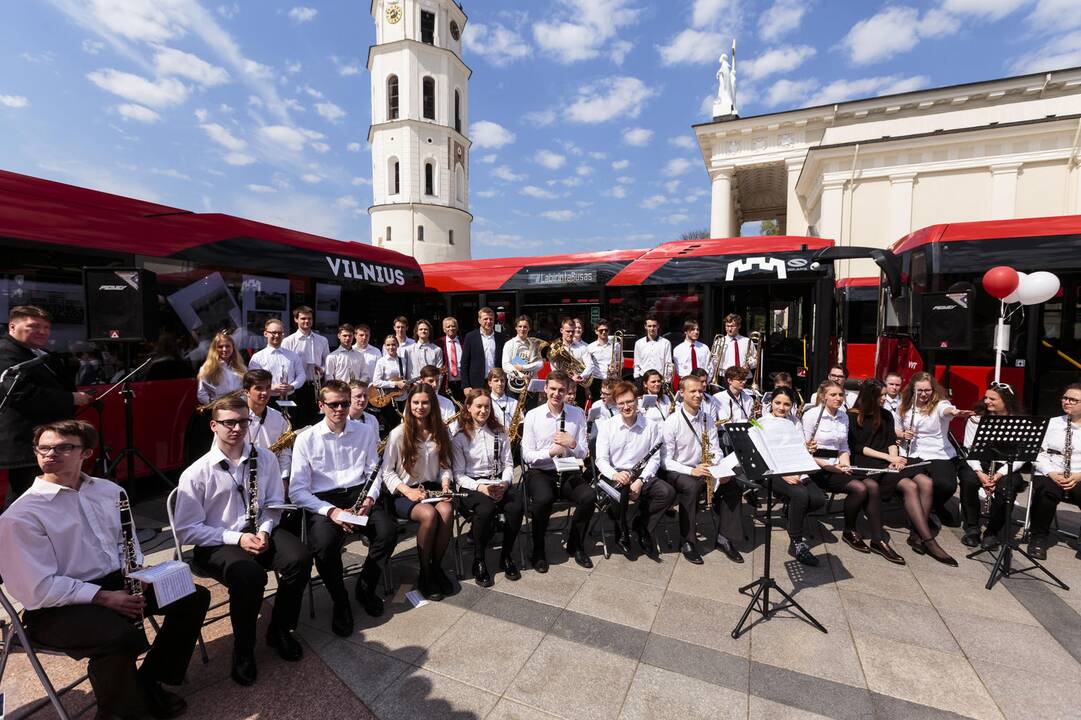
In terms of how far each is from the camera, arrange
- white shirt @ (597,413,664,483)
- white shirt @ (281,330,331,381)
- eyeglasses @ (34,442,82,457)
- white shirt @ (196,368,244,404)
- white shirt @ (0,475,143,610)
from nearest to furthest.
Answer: white shirt @ (0,475,143,610)
eyeglasses @ (34,442,82,457)
white shirt @ (597,413,664,483)
white shirt @ (196,368,244,404)
white shirt @ (281,330,331,381)

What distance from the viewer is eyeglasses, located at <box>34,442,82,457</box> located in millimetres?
2375

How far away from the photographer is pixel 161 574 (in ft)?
8.12

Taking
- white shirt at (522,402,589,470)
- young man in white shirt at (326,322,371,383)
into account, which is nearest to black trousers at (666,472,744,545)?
white shirt at (522,402,589,470)

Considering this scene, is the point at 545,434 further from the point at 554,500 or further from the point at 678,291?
the point at 678,291

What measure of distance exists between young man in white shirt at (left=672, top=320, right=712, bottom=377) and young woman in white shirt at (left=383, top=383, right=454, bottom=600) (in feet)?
14.3

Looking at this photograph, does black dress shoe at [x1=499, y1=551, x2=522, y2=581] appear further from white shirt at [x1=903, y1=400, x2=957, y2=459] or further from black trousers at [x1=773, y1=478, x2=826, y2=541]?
white shirt at [x1=903, y1=400, x2=957, y2=459]

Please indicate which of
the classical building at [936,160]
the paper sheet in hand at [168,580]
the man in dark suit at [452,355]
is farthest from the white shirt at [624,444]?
the classical building at [936,160]

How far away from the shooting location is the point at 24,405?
3.79m

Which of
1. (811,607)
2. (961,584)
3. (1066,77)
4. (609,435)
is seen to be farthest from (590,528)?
(1066,77)

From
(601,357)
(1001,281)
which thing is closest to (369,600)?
(601,357)

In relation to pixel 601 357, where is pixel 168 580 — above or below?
below

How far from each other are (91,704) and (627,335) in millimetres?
7434

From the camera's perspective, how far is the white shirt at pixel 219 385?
205 inches

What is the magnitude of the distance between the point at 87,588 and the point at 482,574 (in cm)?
242
